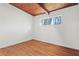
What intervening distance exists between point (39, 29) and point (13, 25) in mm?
369

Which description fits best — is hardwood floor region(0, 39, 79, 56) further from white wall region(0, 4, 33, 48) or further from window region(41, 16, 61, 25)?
window region(41, 16, 61, 25)

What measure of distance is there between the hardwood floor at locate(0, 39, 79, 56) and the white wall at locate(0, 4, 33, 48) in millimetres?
81

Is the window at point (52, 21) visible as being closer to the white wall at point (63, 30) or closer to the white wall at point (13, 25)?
the white wall at point (63, 30)

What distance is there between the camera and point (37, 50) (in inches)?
61.4

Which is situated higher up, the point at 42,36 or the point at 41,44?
the point at 42,36

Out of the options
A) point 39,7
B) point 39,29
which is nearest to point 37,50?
point 39,29

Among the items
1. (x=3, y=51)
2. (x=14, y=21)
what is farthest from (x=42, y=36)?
(x=3, y=51)

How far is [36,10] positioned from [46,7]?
0.14 meters

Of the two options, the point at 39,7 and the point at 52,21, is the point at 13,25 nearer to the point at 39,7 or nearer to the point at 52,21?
the point at 39,7

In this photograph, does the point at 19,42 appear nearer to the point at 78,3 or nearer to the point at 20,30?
the point at 20,30

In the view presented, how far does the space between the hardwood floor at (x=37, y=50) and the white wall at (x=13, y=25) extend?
0.27 ft

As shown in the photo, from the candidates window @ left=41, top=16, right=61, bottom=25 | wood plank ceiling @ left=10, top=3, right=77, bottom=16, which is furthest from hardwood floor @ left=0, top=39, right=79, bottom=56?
wood plank ceiling @ left=10, top=3, right=77, bottom=16

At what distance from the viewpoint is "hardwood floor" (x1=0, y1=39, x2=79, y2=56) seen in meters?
1.53

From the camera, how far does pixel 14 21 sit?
1561 millimetres
